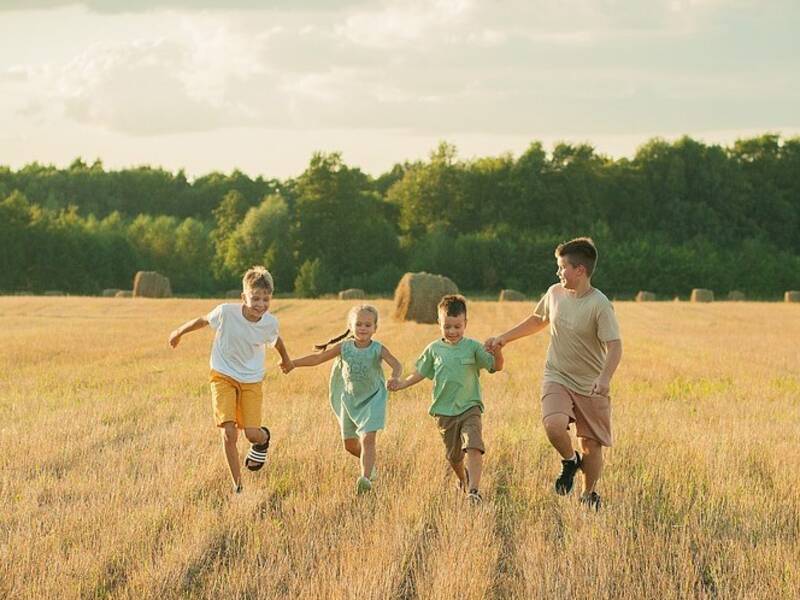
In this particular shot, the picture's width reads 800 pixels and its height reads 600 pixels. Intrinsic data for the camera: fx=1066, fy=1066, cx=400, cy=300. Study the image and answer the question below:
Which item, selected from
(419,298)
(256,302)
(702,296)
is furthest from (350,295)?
(256,302)

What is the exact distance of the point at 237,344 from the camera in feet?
27.0

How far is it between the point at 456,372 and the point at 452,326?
34 centimetres

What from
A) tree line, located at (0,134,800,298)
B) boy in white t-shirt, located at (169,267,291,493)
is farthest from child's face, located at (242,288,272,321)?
tree line, located at (0,134,800,298)

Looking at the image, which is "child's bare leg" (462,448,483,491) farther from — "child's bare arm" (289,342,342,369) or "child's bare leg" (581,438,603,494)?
"child's bare arm" (289,342,342,369)

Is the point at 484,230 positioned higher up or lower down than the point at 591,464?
higher up

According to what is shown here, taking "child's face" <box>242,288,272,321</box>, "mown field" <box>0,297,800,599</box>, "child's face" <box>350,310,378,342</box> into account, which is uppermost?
"child's face" <box>242,288,272,321</box>

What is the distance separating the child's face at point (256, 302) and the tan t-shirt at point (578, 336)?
2.13 meters

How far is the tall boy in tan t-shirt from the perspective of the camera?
297 inches

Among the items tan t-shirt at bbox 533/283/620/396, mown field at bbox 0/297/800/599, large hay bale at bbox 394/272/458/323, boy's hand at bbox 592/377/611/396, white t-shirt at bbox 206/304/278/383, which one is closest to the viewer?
mown field at bbox 0/297/800/599

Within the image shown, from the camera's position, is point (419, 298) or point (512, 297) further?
point (512, 297)

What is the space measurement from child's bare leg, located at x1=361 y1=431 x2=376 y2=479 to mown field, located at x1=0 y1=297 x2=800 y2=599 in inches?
7.0

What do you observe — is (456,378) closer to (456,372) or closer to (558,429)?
(456,372)

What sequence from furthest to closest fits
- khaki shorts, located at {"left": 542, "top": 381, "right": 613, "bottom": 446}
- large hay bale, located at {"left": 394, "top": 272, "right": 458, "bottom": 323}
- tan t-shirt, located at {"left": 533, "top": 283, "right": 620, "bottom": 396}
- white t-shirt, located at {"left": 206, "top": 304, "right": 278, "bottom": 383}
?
large hay bale, located at {"left": 394, "top": 272, "right": 458, "bottom": 323} → white t-shirt, located at {"left": 206, "top": 304, "right": 278, "bottom": 383} → khaki shorts, located at {"left": 542, "top": 381, "right": 613, "bottom": 446} → tan t-shirt, located at {"left": 533, "top": 283, "right": 620, "bottom": 396}

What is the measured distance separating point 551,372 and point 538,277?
182 ft
